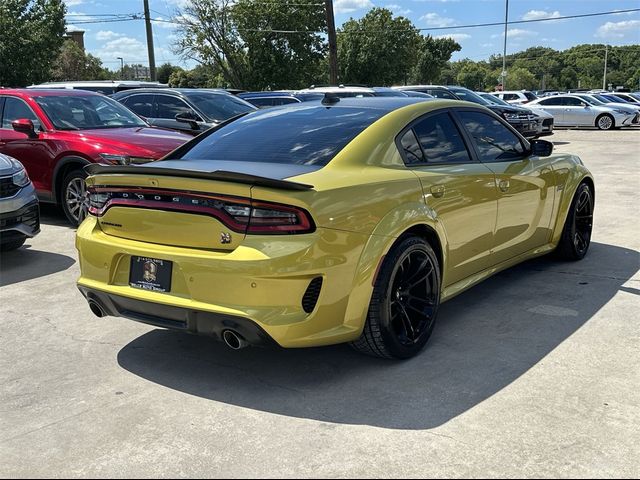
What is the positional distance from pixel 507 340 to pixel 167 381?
2.14 meters

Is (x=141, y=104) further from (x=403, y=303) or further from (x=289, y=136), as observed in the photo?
(x=403, y=303)

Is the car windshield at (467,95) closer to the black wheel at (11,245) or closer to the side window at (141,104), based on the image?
the side window at (141,104)

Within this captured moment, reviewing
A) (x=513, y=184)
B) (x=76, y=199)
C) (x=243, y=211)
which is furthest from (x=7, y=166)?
(x=513, y=184)

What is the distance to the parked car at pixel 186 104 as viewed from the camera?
34.5ft

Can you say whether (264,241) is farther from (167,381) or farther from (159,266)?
(167,381)

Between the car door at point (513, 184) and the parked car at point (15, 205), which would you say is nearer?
the car door at point (513, 184)

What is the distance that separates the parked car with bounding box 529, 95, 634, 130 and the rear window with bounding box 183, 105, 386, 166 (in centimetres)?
2422

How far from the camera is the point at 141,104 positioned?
11.5 m

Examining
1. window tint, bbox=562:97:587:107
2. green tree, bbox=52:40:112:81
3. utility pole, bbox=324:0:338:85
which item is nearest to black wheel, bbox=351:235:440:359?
utility pole, bbox=324:0:338:85

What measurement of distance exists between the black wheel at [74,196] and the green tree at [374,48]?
204 ft

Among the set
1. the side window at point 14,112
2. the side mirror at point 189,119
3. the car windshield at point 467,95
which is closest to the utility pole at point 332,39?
the car windshield at point 467,95

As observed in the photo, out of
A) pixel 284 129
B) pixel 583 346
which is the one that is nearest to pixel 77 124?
pixel 284 129

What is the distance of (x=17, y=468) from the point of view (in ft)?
9.01

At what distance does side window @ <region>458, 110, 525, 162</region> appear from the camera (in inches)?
185
